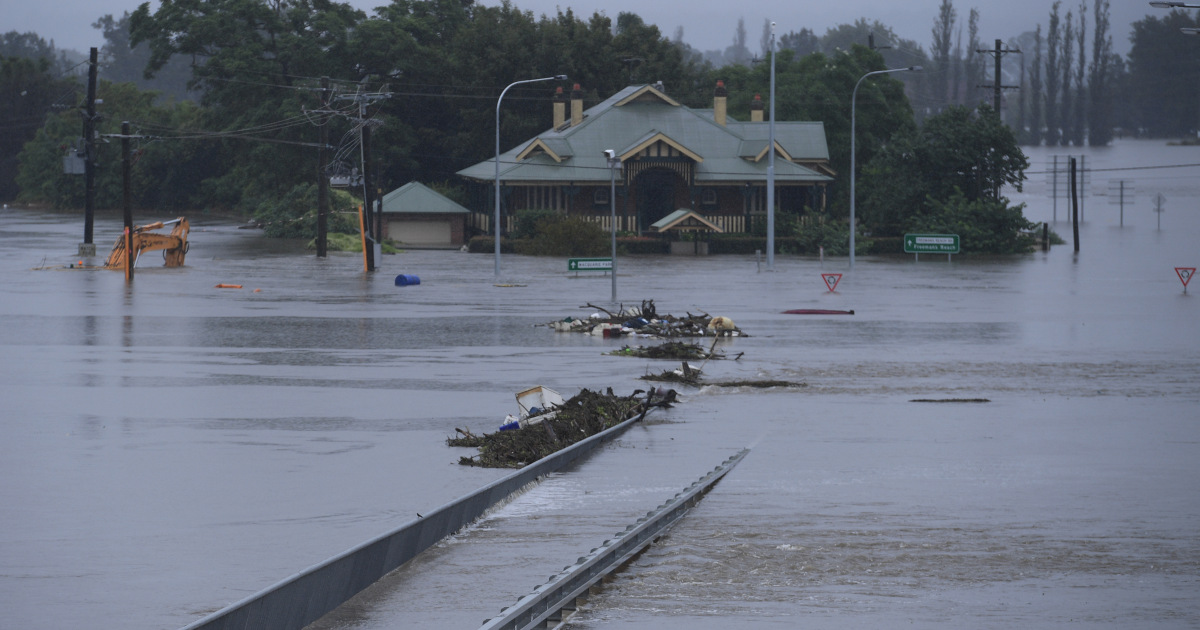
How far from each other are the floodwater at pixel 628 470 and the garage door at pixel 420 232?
4939 centimetres

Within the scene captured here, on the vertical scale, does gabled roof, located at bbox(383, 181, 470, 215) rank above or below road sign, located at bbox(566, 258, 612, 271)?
above

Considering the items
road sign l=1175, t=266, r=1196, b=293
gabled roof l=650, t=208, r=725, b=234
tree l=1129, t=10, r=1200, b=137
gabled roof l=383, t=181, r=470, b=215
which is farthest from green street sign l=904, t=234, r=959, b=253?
tree l=1129, t=10, r=1200, b=137

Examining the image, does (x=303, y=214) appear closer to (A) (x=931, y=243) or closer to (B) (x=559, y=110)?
(B) (x=559, y=110)

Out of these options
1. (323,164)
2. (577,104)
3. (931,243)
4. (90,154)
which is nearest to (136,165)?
(577,104)

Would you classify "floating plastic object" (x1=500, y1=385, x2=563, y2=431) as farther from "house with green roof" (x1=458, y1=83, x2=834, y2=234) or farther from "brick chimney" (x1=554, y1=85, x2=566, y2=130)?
"brick chimney" (x1=554, y1=85, x2=566, y2=130)

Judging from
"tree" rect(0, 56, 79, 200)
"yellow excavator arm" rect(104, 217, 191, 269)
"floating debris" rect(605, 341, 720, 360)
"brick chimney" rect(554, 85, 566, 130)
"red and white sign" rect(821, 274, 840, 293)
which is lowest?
"floating debris" rect(605, 341, 720, 360)

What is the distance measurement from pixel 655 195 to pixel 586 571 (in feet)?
235

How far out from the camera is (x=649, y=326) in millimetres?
28500

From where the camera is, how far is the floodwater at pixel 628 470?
8.57 m

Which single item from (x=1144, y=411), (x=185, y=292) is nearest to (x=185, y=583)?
(x=1144, y=411)

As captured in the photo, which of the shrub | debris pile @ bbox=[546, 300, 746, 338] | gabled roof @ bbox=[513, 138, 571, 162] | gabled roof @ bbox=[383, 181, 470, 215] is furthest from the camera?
the shrub

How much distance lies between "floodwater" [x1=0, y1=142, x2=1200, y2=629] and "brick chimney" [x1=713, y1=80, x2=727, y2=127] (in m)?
Result: 51.0

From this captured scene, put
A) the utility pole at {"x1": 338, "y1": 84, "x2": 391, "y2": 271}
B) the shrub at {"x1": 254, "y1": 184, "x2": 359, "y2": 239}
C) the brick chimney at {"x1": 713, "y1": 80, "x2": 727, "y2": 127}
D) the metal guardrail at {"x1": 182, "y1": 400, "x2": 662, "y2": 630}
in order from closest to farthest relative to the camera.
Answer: the metal guardrail at {"x1": 182, "y1": 400, "x2": 662, "y2": 630} < the utility pole at {"x1": 338, "y1": 84, "x2": 391, "y2": 271} < the brick chimney at {"x1": 713, "y1": 80, "x2": 727, "y2": 127} < the shrub at {"x1": 254, "y1": 184, "x2": 359, "y2": 239}

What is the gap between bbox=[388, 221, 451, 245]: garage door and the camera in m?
83.6
